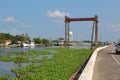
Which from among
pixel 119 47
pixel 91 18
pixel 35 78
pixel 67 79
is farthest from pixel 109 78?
pixel 91 18

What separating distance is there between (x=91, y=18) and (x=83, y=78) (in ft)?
273

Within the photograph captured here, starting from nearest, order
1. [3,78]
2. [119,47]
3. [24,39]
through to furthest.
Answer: [3,78], [119,47], [24,39]

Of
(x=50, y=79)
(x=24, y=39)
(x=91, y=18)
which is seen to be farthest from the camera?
(x=24, y=39)

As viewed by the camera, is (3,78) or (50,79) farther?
(3,78)

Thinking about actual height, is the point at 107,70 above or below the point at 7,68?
above

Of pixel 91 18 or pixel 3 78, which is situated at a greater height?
pixel 91 18

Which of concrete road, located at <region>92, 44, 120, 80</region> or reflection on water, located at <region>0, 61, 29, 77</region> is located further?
reflection on water, located at <region>0, 61, 29, 77</region>

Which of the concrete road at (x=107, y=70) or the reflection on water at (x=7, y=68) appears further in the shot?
the reflection on water at (x=7, y=68)

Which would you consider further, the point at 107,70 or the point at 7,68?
the point at 7,68

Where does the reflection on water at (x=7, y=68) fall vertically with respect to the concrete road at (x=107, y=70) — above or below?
below

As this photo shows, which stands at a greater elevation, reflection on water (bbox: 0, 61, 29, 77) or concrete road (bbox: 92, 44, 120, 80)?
concrete road (bbox: 92, 44, 120, 80)

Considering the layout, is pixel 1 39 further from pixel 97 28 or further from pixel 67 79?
pixel 67 79

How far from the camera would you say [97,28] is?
335 ft

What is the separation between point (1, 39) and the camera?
6831 inches
